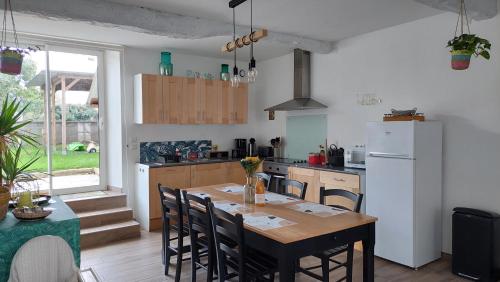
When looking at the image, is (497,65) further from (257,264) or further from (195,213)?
(195,213)

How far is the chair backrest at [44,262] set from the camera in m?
2.02

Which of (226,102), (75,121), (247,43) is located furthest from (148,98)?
(247,43)

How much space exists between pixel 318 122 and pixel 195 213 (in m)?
2.99

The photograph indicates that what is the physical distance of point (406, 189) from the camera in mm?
3570

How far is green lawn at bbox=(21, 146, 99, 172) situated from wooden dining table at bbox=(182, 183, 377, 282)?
11.2ft

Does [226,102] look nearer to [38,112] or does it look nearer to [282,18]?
[282,18]

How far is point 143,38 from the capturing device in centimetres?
461

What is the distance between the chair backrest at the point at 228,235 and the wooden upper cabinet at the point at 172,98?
284 centimetres

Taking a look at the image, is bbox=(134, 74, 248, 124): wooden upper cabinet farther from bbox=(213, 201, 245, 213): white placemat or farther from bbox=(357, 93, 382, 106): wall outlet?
bbox=(213, 201, 245, 213): white placemat

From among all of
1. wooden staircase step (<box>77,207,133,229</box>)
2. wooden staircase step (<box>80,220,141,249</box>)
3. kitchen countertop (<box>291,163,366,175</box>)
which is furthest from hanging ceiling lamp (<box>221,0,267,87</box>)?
wooden staircase step (<box>77,207,133,229</box>)

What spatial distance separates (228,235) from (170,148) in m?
3.42

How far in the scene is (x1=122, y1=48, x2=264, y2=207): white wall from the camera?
5.20m

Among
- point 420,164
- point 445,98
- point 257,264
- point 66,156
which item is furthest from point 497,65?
point 66,156

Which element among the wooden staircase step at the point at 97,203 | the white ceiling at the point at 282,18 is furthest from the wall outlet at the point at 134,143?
the white ceiling at the point at 282,18
